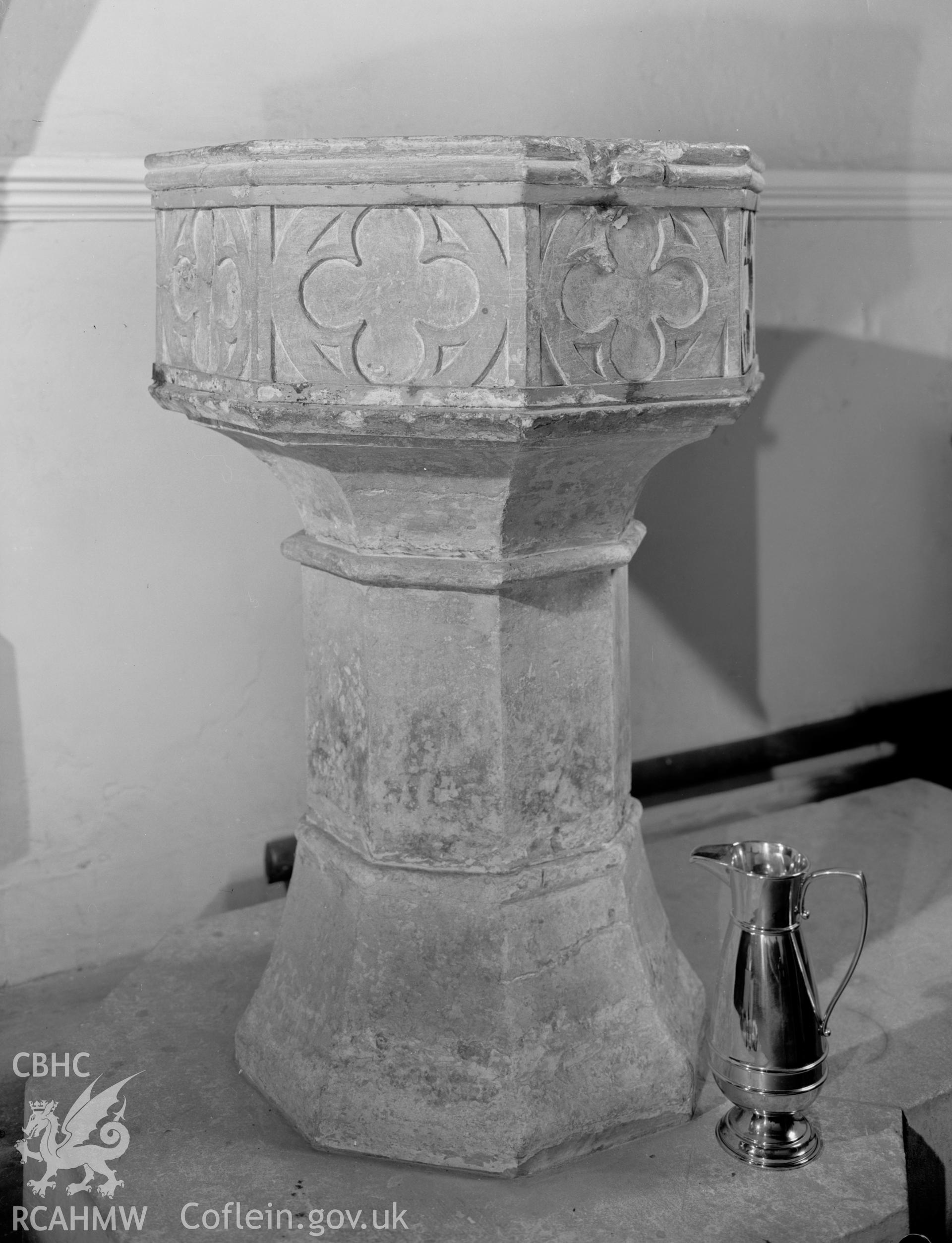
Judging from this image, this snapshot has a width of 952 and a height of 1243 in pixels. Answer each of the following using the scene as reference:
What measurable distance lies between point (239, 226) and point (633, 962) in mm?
1184

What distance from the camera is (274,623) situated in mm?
2764

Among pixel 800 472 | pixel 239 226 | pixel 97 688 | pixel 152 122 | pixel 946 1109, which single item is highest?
pixel 152 122

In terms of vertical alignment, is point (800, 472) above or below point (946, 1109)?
above

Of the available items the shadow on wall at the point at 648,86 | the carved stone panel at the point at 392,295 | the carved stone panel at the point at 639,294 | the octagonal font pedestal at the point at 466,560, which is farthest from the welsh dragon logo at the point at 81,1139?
the shadow on wall at the point at 648,86

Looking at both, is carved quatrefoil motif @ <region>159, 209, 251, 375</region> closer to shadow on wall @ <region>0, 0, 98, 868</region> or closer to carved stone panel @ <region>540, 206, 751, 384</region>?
carved stone panel @ <region>540, 206, 751, 384</region>

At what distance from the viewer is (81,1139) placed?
1976mm

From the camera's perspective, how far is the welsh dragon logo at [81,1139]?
1909 mm

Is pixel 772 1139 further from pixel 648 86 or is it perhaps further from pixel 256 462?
pixel 648 86

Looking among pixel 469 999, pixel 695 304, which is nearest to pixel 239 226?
pixel 695 304

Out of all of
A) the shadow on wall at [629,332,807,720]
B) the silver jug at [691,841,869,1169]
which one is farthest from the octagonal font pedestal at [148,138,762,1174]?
the shadow on wall at [629,332,807,720]

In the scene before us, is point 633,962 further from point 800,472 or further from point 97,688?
point 800,472

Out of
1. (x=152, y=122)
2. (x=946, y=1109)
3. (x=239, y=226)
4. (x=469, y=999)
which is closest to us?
(x=239, y=226)

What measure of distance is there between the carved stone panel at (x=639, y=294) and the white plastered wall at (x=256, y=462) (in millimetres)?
1134

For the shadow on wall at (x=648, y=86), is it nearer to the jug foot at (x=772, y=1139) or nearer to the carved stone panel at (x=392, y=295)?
the carved stone panel at (x=392, y=295)
